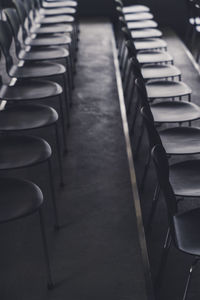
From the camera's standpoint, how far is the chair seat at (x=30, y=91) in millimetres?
3633

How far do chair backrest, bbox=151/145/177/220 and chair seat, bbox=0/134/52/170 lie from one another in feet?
2.22

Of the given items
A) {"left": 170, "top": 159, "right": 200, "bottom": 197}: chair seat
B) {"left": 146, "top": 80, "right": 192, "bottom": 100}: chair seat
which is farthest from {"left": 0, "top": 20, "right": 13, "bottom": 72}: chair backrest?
{"left": 170, "top": 159, "right": 200, "bottom": 197}: chair seat

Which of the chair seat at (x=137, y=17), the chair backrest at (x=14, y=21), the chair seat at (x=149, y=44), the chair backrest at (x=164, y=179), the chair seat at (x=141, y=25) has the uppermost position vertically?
the chair backrest at (x=14, y=21)

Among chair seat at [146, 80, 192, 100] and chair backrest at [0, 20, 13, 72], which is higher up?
chair backrest at [0, 20, 13, 72]

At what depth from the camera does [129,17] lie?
6.99 metres

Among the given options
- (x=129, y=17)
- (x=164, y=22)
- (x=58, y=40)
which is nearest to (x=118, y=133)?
(x=58, y=40)

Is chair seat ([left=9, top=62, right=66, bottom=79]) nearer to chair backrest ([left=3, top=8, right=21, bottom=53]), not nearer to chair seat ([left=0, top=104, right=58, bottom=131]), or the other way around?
chair backrest ([left=3, top=8, right=21, bottom=53])

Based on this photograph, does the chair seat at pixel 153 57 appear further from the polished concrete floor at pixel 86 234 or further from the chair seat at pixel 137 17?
the chair seat at pixel 137 17

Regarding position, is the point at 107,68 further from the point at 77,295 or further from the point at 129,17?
the point at 77,295

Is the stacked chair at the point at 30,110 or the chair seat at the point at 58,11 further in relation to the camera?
the chair seat at the point at 58,11

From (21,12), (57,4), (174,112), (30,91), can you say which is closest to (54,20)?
(57,4)

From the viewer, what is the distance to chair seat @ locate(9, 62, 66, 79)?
4.14 metres

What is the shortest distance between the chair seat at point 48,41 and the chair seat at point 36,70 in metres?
0.69

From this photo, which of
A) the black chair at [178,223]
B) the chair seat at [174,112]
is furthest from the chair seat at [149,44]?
the black chair at [178,223]
